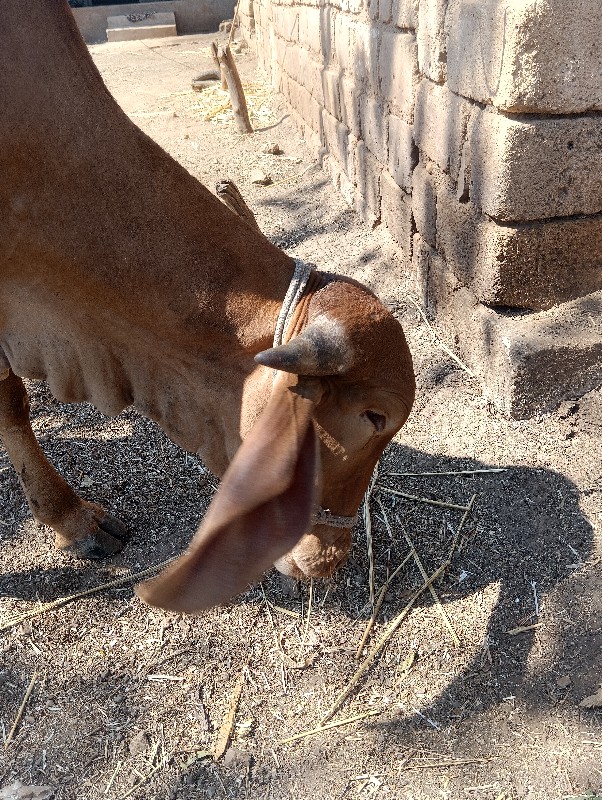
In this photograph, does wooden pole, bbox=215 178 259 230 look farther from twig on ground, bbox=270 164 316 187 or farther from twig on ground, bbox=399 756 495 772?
twig on ground, bbox=270 164 316 187

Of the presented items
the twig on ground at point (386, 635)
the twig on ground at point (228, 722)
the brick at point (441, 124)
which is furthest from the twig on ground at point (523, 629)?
the brick at point (441, 124)

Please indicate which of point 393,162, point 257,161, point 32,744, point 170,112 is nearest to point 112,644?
point 32,744

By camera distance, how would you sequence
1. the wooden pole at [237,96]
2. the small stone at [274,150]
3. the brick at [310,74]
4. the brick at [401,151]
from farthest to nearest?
the wooden pole at [237,96] → the small stone at [274,150] → the brick at [310,74] → the brick at [401,151]

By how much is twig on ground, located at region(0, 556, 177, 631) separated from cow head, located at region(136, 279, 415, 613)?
2.67ft

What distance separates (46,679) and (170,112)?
752 centimetres

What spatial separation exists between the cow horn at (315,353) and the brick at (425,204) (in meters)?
2.17

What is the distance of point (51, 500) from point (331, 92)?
3.85 metres

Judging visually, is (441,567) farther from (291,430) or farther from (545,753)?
(291,430)

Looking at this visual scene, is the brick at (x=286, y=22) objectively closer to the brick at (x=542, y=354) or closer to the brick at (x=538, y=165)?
the brick at (x=538, y=165)

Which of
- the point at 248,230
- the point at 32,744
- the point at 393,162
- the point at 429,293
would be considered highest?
the point at 248,230

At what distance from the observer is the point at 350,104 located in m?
4.93

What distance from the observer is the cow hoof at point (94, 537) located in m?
2.70

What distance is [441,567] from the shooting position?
2572 millimetres

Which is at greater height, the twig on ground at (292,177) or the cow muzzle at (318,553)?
the cow muzzle at (318,553)
